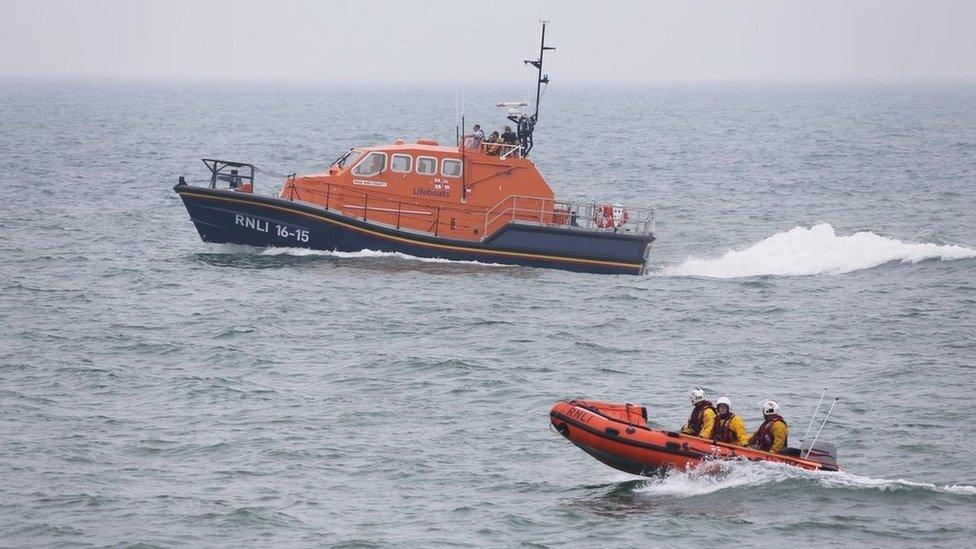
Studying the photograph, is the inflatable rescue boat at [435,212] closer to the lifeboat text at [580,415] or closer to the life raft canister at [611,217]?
the life raft canister at [611,217]

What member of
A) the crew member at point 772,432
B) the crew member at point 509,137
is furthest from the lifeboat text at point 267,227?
the crew member at point 772,432

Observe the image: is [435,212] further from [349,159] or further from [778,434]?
[778,434]

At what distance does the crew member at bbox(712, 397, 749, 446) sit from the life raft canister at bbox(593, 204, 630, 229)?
12.7m

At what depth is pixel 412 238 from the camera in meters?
30.6

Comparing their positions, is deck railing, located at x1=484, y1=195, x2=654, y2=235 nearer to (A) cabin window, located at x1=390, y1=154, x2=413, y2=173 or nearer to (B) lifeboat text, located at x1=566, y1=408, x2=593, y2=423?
(A) cabin window, located at x1=390, y1=154, x2=413, y2=173

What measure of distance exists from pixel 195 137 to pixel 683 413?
65.5m

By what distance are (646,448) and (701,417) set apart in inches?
34.8

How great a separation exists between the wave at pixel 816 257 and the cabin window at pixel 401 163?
6.60 metres

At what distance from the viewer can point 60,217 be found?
39.9 metres

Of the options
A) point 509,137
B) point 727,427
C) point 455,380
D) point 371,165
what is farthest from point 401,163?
point 727,427

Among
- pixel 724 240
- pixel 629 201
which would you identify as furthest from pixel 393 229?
pixel 629 201

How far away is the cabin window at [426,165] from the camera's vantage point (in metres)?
30.7

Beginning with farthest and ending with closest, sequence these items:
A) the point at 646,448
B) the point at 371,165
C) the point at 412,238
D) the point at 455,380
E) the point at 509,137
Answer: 1. the point at 509,137
2. the point at 371,165
3. the point at 412,238
4. the point at 455,380
5. the point at 646,448

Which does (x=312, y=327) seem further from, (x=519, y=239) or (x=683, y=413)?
(x=683, y=413)
